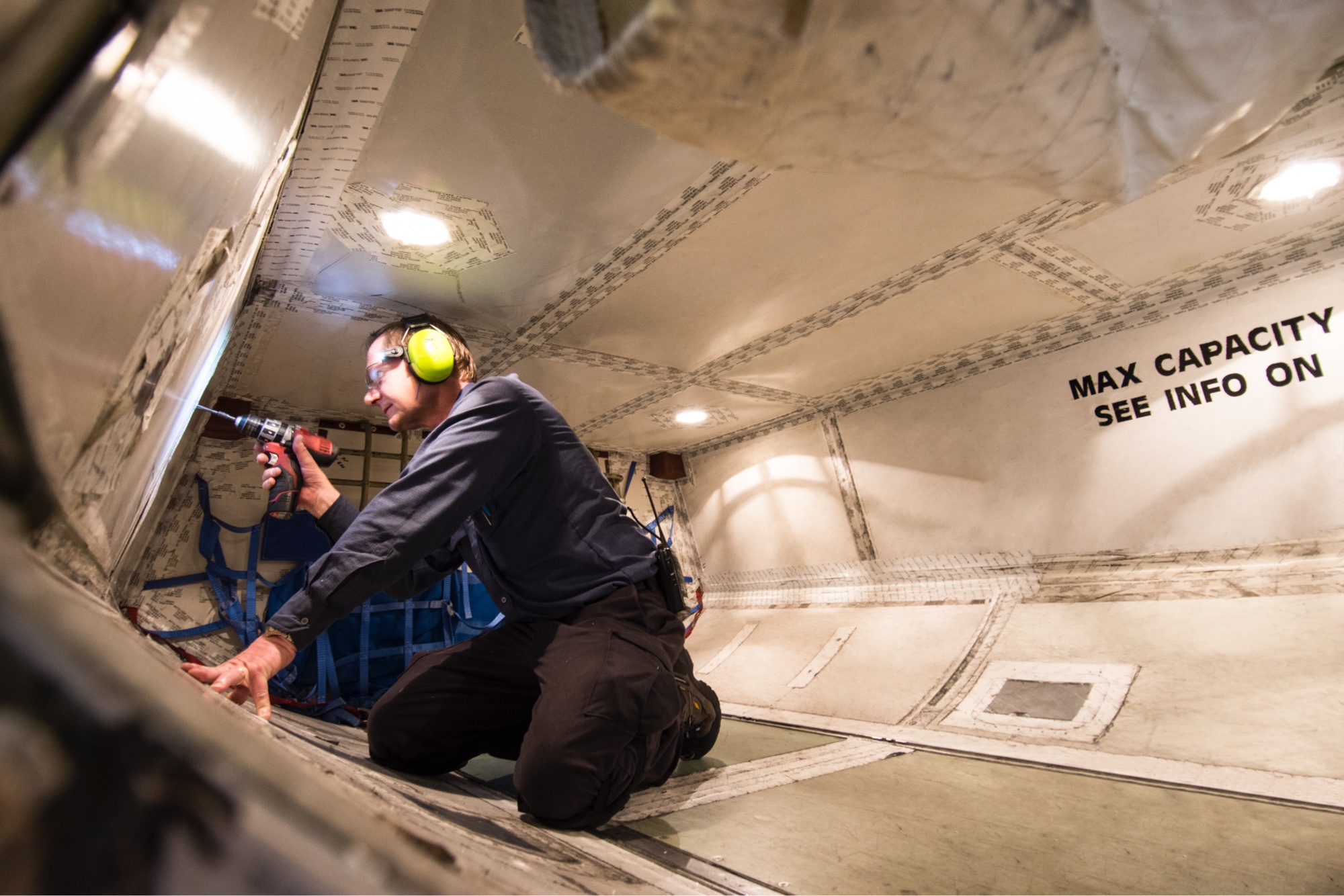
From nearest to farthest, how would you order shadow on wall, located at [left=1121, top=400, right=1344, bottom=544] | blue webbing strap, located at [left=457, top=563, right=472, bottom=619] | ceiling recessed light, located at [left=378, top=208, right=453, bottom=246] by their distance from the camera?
ceiling recessed light, located at [left=378, top=208, right=453, bottom=246], shadow on wall, located at [left=1121, top=400, right=1344, bottom=544], blue webbing strap, located at [left=457, top=563, right=472, bottom=619]

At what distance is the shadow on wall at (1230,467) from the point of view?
2861 mm

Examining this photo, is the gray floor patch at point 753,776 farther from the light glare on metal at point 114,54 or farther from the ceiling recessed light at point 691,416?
the ceiling recessed light at point 691,416

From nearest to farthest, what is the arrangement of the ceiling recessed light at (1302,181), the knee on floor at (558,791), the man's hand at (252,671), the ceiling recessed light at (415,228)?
the man's hand at (252,671) < the knee on floor at (558,791) < the ceiling recessed light at (415,228) < the ceiling recessed light at (1302,181)

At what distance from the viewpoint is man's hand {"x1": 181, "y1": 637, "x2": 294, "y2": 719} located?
107 centimetres

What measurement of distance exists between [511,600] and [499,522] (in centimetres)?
29

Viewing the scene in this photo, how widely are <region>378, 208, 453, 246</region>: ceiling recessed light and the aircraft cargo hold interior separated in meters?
0.02

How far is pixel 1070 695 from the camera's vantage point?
2445 millimetres

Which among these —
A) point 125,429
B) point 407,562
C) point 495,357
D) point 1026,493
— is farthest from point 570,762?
point 1026,493

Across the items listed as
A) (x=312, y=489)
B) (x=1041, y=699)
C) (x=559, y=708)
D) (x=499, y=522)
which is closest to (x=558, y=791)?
(x=559, y=708)

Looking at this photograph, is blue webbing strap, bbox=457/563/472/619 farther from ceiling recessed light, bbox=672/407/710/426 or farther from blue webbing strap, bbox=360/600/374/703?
ceiling recessed light, bbox=672/407/710/426

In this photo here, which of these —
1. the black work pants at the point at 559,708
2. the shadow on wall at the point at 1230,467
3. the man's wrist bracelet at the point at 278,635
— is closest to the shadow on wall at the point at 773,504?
the shadow on wall at the point at 1230,467

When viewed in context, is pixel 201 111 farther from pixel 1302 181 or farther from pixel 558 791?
pixel 1302 181

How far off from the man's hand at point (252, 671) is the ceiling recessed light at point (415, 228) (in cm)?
156

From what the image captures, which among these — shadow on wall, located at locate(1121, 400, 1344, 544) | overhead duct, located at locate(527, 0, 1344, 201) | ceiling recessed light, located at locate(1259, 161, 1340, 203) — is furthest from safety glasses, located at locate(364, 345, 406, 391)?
shadow on wall, located at locate(1121, 400, 1344, 544)
